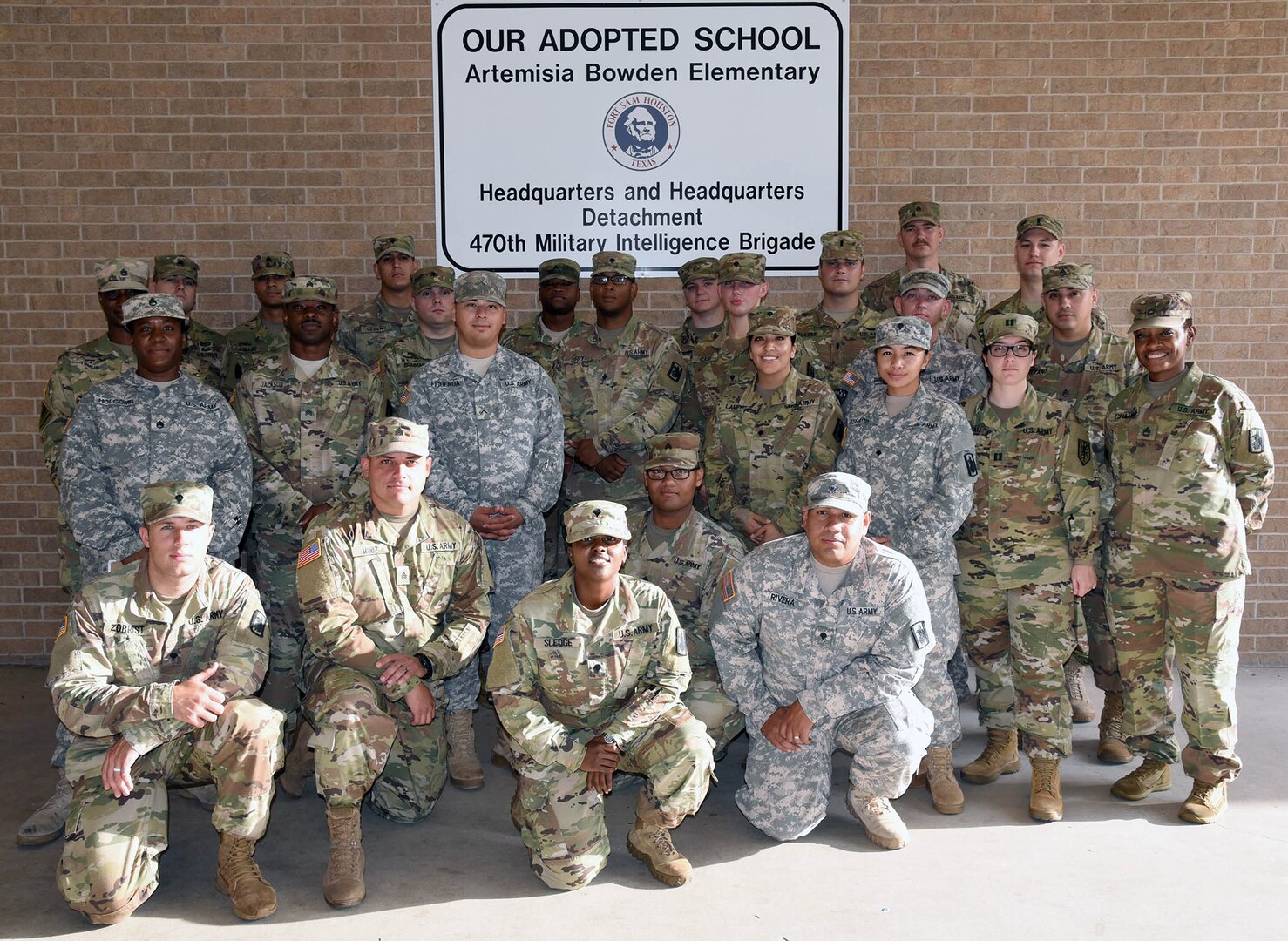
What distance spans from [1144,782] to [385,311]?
437 cm

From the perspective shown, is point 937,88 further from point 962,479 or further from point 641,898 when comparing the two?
point 641,898

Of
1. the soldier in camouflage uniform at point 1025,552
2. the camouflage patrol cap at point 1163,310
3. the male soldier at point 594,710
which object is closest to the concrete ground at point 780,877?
the male soldier at point 594,710

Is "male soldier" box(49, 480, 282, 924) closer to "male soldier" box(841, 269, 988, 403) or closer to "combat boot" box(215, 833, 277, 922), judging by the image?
"combat boot" box(215, 833, 277, 922)

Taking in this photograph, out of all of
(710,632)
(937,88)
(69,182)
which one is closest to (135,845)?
(710,632)

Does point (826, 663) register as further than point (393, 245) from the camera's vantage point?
No

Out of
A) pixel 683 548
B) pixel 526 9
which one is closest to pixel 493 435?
pixel 683 548

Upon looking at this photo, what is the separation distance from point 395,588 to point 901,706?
1.99 metres

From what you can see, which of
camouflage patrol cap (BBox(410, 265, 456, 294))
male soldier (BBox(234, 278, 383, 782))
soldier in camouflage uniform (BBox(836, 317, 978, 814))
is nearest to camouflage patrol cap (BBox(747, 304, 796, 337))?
soldier in camouflage uniform (BBox(836, 317, 978, 814))

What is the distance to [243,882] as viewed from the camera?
3773mm

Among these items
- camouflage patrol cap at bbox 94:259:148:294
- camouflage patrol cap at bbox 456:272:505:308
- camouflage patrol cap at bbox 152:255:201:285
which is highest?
camouflage patrol cap at bbox 152:255:201:285

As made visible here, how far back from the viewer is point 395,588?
4.39 m

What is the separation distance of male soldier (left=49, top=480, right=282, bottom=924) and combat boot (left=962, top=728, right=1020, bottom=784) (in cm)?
279

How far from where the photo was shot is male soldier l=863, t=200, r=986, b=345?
19.9 feet

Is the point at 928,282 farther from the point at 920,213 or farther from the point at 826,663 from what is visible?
the point at 826,663
